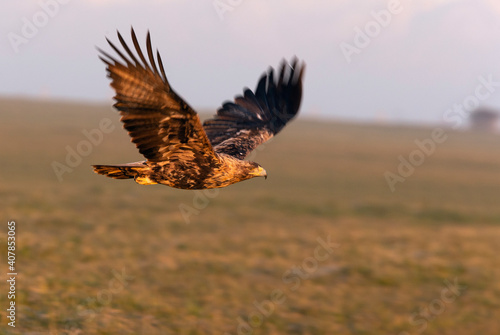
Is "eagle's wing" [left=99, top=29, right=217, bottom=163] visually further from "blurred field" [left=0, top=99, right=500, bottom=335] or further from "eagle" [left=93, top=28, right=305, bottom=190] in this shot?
"blurred field" [left=0, top=99, right=500, bottom=335]

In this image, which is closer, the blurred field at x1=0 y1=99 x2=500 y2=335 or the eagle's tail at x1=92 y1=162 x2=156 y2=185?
the eagle's tail at x1=92 y1=162 x2=156 y2=185

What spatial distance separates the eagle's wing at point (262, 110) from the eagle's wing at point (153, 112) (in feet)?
9.00

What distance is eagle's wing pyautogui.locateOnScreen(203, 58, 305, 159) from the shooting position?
9.16 m

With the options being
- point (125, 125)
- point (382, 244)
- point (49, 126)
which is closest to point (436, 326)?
point (382, 244)

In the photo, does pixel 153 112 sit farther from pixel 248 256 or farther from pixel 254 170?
pixel 248 256

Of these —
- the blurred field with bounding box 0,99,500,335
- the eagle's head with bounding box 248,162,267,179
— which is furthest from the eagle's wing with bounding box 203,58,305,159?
the blurred field with bounding box 0,99,500,335

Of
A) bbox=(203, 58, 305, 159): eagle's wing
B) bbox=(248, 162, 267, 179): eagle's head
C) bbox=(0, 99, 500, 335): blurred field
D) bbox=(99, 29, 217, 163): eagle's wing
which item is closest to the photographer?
bbox=(99, 29, 217, 163): eagle's wing

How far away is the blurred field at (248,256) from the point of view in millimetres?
13391

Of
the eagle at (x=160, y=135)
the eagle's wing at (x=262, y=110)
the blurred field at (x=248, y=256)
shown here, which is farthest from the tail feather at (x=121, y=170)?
the blurred field at (x=248, y=256)

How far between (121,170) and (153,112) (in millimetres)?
646

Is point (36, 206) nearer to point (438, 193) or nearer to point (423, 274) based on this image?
point (423, 274)

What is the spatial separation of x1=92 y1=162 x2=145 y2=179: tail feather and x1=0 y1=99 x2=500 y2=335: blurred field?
414 cm

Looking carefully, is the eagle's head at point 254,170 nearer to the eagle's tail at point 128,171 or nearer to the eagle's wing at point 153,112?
the eagle's wing at point 153,112

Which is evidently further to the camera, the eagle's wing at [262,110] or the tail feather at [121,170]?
the eagle's wing at [262,110]
